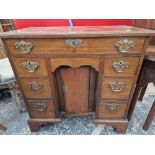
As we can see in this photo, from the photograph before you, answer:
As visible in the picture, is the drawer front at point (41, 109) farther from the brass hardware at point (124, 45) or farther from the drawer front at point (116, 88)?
the brass hardware at point (124, 45)

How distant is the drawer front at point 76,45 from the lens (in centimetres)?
76

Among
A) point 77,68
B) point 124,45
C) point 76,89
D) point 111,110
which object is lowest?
point 111,110

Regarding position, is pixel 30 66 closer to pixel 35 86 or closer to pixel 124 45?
pixel 35 86

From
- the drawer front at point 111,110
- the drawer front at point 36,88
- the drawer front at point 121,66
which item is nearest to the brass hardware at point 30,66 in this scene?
the drawer front at point 36,88

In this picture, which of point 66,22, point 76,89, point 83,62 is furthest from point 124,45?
point 66,22

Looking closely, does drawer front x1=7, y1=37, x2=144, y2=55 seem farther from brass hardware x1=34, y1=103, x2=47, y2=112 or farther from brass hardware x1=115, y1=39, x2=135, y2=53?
brass hardware x1=34, y1=103, x2=47, y2=112

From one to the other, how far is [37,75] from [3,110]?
3.01 feet

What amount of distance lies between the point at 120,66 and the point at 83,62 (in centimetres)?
25

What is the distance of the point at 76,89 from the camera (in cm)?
107

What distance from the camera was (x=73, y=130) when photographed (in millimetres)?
1267

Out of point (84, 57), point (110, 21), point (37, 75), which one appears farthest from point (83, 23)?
point (37, 75)

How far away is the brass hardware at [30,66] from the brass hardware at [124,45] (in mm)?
539

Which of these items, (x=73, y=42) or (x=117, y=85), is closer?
(x=73, y=42)

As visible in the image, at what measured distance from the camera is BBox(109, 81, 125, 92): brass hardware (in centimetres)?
94
